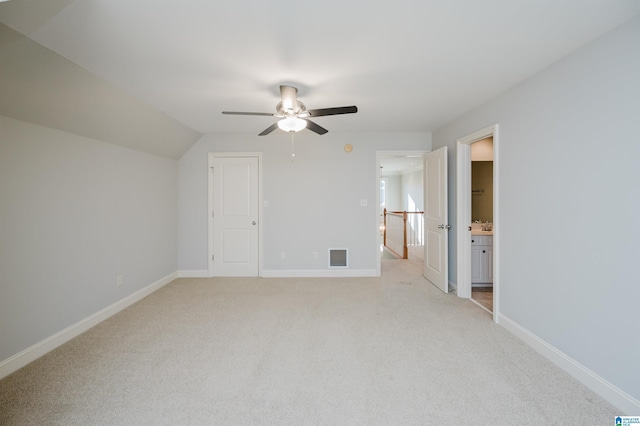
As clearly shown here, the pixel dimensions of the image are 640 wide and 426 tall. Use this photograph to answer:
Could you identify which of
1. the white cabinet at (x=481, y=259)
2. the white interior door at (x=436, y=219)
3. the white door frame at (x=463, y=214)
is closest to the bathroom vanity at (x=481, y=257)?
the white cabinet at (x=481, y=259)

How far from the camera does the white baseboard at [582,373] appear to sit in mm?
1586

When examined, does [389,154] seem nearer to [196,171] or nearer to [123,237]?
[196,171]

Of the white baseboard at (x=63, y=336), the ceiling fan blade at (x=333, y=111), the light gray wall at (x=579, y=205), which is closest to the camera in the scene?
the light gray wall at (x=579, y=205)

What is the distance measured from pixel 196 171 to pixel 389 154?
10.7 feet

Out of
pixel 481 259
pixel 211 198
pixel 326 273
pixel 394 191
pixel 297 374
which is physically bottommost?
A: pixel 297 374

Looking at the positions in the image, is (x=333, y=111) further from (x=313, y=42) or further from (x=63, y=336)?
(x=63, y=336)

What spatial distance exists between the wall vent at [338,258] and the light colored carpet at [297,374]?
4.35ft

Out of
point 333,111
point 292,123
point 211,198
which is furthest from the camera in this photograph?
point 211,198

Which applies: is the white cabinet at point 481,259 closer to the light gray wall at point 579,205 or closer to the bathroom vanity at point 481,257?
the bathroom vanity at point 481,257

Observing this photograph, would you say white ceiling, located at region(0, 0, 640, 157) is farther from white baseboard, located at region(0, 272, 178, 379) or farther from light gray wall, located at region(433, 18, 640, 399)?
white baseboard, located at region(0, 272, 178, 379)

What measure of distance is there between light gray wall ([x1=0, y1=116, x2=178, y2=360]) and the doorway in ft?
11.6

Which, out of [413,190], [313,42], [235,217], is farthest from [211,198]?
[413,190]

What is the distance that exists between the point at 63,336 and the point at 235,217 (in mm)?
2459

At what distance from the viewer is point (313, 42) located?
184 centimetres
